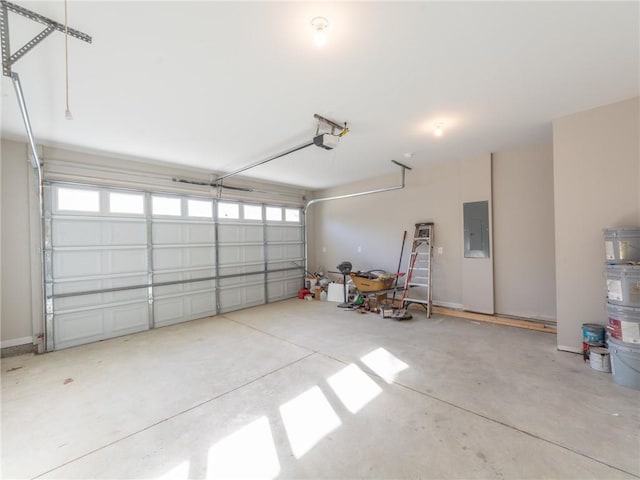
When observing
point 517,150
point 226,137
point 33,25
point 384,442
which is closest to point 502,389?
point 384,442

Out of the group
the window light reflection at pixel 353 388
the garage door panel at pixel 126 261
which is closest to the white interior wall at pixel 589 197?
the window light reflection at pixel 353 388

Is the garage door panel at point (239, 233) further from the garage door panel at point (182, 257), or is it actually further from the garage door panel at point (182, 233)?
the garage door panel at point (182, 257)

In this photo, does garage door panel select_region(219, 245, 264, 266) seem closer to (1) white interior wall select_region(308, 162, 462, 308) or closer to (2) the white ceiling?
(1) white interior wall select_region(308, 162, 462, 308)

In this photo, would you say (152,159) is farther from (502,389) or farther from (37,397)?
(502,389)

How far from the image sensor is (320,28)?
1.77 meters

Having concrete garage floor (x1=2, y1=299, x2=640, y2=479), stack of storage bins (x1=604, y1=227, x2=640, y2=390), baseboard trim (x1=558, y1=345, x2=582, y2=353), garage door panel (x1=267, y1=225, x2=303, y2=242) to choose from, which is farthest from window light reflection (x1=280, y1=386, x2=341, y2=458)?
garage door panel (x1=267, y1=225, x2=303, y2=242)

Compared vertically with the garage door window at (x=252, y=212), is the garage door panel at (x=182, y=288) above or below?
below

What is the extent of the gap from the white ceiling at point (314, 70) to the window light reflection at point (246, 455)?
289 cm

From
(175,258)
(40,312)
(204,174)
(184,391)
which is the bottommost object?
(184,391)

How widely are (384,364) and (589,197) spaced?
→ 301 centimetres

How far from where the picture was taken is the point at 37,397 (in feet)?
8.54

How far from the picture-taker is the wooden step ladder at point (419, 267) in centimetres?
534

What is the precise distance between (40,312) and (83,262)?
2.67ft

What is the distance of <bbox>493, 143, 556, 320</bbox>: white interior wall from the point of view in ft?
13.8
